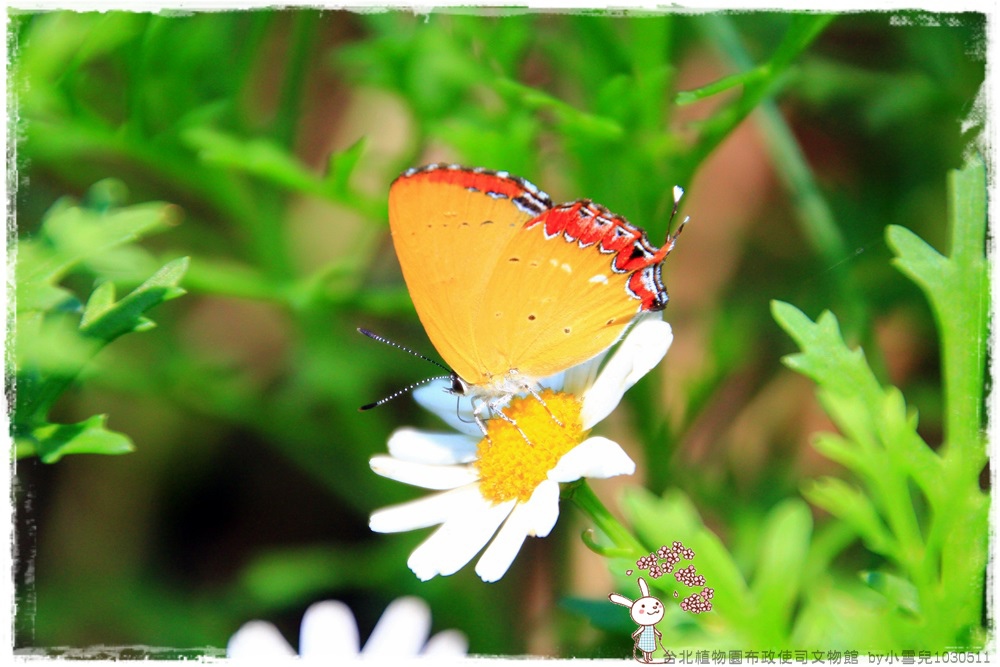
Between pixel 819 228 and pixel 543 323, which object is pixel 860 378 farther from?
pixel 819 228

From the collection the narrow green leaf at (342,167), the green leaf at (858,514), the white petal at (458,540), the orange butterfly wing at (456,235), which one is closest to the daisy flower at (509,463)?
the white petal at (458,540)

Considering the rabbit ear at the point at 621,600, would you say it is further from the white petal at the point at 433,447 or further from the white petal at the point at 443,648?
the white petal at the point at 433,447

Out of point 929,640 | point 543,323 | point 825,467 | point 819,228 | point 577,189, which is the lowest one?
point 929,640

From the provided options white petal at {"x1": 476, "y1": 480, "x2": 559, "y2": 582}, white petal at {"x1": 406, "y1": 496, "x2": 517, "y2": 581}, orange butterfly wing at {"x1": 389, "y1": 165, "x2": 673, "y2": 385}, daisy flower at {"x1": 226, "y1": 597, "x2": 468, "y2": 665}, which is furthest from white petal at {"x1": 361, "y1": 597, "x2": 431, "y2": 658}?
orange butterfly wing at {"x1": 389, "y1": 165, "x2": 673, "y2": 385}

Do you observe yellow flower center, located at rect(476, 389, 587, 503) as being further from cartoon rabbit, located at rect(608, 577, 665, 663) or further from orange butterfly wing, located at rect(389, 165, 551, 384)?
cartoon rabbit, located at rect(608, 577, 665, 663)

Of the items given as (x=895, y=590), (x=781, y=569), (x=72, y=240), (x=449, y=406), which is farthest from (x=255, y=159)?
(x=895, y=590)

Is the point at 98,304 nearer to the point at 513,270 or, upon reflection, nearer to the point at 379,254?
the point at 513,270

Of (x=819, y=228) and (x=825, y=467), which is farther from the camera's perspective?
(x=825, y=467)

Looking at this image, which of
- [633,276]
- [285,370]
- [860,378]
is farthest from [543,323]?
[285,370]

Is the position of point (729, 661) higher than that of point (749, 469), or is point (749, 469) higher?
point (749, 469)
